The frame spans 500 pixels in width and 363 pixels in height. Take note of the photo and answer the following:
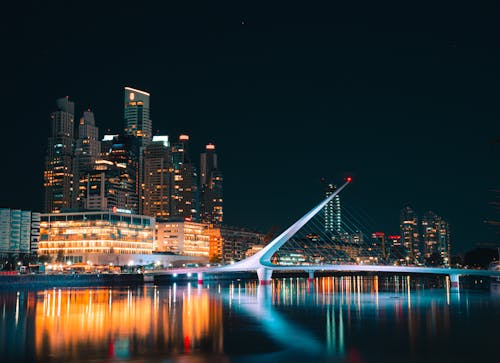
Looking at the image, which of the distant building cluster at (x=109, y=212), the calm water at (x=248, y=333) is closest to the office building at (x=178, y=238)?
the distant building cluster at (x=109, y=212)

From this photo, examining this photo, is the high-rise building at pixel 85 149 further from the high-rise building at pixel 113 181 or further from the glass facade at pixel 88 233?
the glass facade at pixel 88 233

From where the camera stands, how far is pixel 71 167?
7229 inches

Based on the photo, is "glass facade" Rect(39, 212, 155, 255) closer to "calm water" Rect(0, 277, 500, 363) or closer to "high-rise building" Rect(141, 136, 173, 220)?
"high-rise building" Rect(141, 136, 173, 220)

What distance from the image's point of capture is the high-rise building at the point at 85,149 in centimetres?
18288

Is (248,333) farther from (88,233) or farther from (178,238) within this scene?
(178,238)

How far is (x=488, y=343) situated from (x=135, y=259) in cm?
10219

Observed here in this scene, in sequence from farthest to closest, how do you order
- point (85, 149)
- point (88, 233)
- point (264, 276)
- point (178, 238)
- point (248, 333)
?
point (85, 149)
point (178, 238)
point (88, 233)
point (264, 276)
point (248, 333)

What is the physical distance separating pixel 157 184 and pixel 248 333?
16975 cm

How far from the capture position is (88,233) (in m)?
118

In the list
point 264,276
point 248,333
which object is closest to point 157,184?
point 264,276

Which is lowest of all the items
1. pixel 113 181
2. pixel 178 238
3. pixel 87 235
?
pixel 87 235

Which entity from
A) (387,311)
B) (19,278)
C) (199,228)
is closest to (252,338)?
(387,311)

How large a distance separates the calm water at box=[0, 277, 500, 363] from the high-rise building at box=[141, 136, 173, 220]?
495 ft

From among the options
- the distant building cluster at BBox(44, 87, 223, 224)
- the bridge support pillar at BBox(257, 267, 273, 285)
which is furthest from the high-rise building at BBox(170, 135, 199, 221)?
the bridge support pillar at BBox(257, 267, 273, 285)
